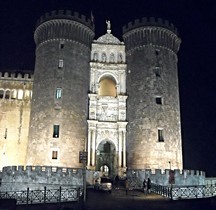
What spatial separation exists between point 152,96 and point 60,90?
1118cm

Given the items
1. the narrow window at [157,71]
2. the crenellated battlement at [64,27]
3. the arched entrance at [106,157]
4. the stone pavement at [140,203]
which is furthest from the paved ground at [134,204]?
the crenellated battlement at [64,27]

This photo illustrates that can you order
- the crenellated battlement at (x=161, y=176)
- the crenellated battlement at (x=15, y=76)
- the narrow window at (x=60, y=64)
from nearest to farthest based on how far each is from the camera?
the crenellated battlement at (x=161, y=176), the narrow window at (x=60, y=64), the crenellated battlement at (x=15, y=76)

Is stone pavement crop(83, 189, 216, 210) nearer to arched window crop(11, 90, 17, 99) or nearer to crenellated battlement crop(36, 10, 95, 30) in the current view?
crenellated battlement crop(36, 10, 95, 30)

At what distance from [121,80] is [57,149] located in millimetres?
12525

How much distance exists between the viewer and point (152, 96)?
40188mm

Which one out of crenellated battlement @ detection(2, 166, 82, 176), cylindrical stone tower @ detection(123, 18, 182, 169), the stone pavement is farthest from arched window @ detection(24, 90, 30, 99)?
the stone pavement

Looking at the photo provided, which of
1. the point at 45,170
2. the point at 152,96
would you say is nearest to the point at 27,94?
the point at 45,170

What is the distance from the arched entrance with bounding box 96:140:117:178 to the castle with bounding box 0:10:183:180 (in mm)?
129

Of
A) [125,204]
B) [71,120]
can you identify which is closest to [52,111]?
[71,120]

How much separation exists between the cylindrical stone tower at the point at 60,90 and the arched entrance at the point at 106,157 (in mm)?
5083

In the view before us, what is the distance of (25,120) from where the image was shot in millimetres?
45719

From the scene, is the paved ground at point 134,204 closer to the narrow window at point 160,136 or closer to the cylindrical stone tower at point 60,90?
the cylindrical stone tower at point 60,90

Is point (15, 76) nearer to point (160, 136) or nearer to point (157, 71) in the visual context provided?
point (157, 71)

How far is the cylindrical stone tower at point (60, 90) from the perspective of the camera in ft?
122
